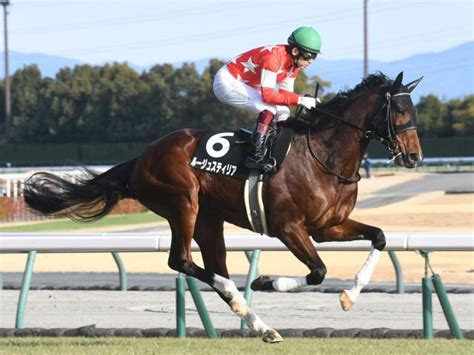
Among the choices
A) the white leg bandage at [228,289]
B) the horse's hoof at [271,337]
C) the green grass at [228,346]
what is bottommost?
the green grass at [228,346]

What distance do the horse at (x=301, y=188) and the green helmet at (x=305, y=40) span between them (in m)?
0.44

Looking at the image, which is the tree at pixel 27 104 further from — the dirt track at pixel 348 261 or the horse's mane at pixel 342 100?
the horse's mane at pixel 342 100

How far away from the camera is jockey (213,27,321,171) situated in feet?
26.8

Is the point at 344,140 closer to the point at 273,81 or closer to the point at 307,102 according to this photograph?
the point at 307,102

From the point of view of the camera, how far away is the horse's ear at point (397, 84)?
813cm

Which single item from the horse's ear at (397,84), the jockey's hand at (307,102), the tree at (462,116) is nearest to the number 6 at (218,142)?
the jockey's hand at (307,102)

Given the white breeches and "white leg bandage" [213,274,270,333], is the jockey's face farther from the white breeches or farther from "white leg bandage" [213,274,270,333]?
"white leg bandage" [213,274,270,333]

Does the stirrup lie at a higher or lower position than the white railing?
higher

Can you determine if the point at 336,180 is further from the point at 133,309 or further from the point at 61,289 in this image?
the point at 61,289

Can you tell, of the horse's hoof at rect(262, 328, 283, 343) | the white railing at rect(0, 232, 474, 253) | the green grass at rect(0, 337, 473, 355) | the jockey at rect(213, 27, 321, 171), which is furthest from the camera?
the white railing at rect(0, 232, 474, 253)

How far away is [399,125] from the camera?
26.6 ft

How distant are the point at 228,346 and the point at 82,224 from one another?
22689mm

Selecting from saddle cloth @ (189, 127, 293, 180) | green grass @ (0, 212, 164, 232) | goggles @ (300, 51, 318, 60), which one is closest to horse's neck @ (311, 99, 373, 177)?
saddle cloth @ (189, 127, 293, 180)

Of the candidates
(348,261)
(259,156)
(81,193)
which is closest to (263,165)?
(259,156)
